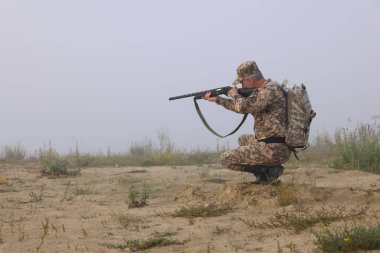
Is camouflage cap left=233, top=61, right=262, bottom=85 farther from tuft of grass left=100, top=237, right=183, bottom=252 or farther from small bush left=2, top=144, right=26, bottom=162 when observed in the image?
small bush left=2, top=144, right=26, bottom=162

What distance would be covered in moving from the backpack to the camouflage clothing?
98 millimetres

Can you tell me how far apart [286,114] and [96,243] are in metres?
2.90

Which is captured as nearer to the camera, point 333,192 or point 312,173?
point 333,192

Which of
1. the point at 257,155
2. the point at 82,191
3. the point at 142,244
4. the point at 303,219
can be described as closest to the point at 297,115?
the point at 257,155

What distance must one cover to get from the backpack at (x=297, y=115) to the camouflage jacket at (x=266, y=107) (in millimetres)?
95

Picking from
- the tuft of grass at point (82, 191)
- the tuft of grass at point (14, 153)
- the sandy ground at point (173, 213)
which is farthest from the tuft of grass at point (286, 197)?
the tuft of grass at point (14, 153)

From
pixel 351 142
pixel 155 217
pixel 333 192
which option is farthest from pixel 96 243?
pixel 351 142

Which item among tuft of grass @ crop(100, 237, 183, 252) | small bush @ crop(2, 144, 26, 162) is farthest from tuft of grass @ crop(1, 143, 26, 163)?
tuft of grass @ crop(100, 237, 183, 252)

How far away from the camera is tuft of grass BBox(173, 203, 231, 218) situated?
205 inches

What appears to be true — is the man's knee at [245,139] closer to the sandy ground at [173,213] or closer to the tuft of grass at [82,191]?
the sandy ground at [173,213]

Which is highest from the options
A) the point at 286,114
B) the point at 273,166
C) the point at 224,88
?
the point at 224,88

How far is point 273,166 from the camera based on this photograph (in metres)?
5.95

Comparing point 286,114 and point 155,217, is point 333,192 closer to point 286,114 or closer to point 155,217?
point 286,114

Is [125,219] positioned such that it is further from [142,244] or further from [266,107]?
[266,107]
